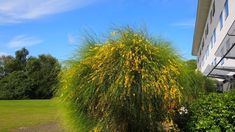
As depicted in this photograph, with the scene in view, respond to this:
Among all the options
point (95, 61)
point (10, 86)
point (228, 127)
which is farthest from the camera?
point (10, 86)

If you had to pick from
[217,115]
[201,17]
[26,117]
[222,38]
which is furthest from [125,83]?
[201,17]

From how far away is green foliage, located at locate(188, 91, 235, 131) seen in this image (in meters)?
8.14

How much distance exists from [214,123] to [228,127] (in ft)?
0.92

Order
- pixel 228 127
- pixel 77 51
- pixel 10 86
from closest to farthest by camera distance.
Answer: pixel 228 127
pixel 77 51
pixel 10 86

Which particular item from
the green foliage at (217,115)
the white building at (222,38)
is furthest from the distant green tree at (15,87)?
the green foliage at (217,115)

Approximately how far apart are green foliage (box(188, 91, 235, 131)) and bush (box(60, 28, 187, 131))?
1.79 feet

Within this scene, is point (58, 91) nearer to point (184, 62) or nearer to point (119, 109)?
point (119, 109)

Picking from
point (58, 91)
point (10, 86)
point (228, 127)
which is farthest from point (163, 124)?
point (10, 86)

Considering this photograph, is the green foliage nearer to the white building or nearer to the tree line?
the white building

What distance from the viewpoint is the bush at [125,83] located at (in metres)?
8.20

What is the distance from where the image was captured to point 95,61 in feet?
28.6

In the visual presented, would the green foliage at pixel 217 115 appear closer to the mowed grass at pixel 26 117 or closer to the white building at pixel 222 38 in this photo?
the mowed grass at pixel 26 117

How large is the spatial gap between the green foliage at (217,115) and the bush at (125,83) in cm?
55

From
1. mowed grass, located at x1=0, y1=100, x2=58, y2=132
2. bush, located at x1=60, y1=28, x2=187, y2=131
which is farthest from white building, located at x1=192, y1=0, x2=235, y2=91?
mowed grass, located at x1=0, y1=100, x2=58, y2=132
